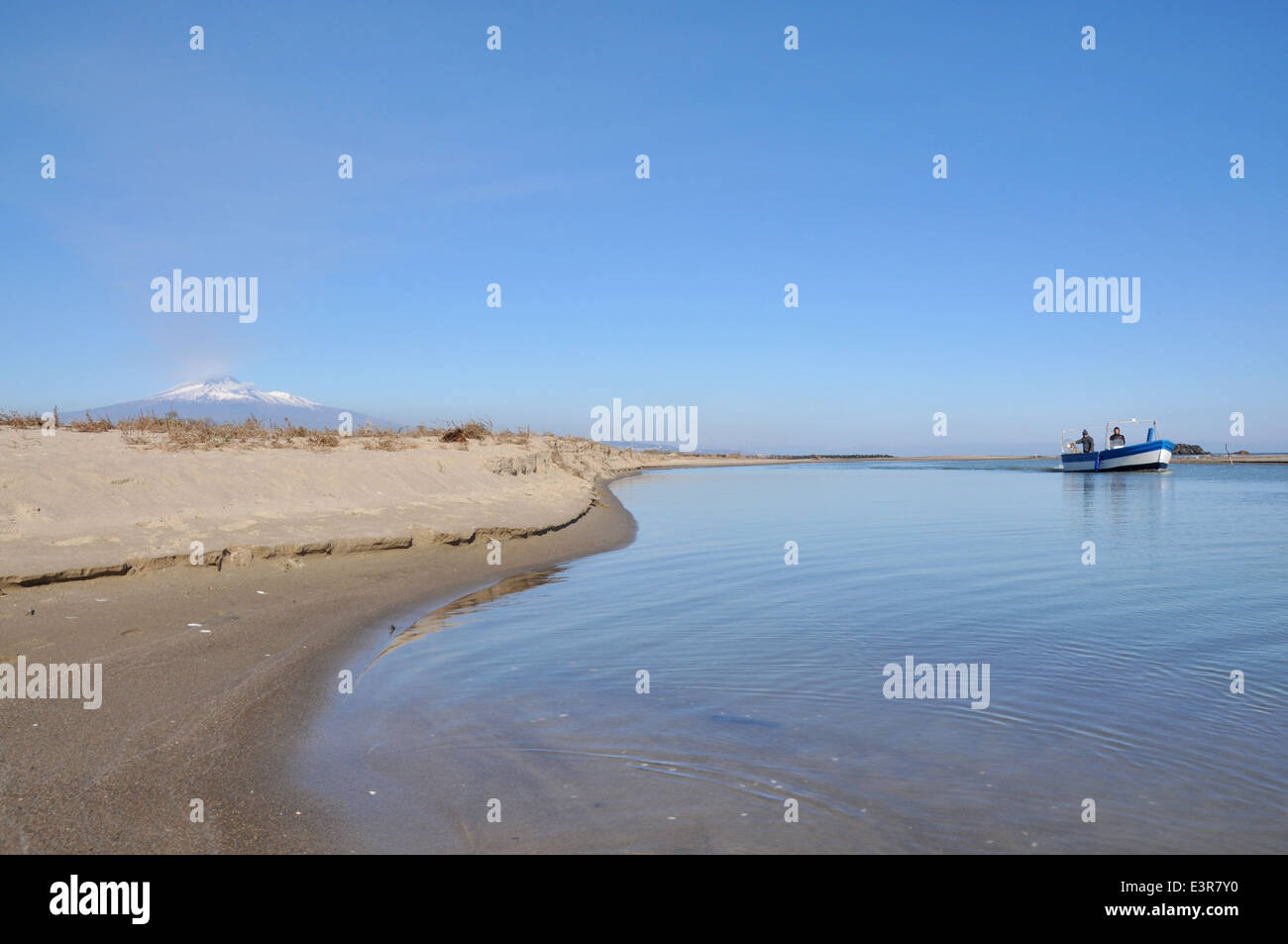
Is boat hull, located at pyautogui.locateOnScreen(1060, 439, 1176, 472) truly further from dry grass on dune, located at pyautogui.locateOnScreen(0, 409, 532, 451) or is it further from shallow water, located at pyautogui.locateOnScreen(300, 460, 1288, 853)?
dry grass on dune, located at pyautogui.locateOnScreen(0, 409, 532, 451)

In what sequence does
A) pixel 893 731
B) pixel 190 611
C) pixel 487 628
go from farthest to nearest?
pixel 487 628 → pixel 190 611 → pixel 893 731

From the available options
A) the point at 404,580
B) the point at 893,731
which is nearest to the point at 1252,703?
the point at 893,731

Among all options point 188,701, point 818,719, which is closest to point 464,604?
point 188,701

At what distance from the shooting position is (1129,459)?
66.4m

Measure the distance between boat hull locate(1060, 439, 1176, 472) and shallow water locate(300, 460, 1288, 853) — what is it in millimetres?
59740

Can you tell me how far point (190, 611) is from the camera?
28.4 feet

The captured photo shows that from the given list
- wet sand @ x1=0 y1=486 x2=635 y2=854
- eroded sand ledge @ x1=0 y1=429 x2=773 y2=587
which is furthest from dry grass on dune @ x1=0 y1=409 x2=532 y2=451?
wet sand @ x1=0 y1=486 x2=635 y2=854

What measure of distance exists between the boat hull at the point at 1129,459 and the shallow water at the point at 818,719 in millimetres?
59740

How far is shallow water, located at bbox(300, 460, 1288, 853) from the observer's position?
444cm

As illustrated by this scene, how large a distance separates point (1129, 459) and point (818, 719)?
72202 mm

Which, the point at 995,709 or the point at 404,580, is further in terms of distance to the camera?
the point at 404,580

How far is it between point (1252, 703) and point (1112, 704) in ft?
3.85
